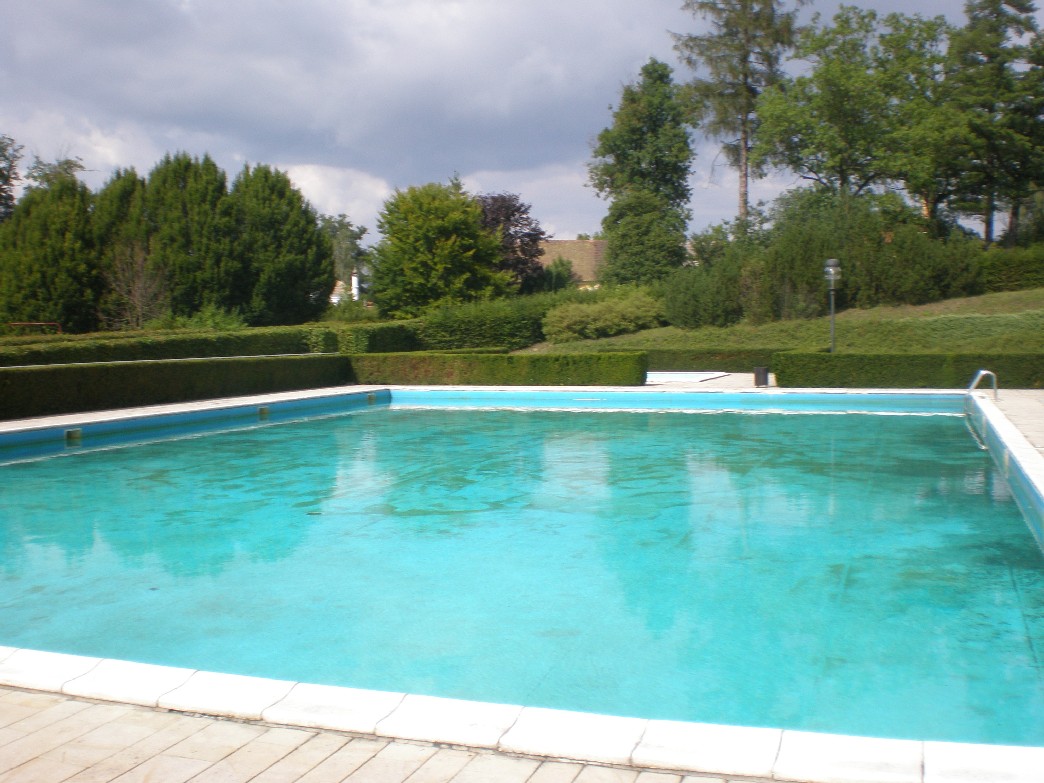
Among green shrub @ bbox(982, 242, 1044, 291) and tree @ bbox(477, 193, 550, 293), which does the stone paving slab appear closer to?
green shrub @ bbox(982, 242, 1044, 291)

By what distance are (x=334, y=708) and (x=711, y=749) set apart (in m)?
1.43

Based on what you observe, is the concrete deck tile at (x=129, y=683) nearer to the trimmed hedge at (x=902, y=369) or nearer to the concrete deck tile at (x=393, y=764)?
the concrete deck tile at (x=393, y=764)

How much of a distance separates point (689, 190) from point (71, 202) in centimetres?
2717

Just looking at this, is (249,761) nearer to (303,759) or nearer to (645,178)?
(303,759)

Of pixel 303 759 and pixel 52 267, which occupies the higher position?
pixel 52 267

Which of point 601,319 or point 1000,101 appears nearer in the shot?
point 601,319

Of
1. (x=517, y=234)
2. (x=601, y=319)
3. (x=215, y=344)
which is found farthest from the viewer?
(x=517, y=234)

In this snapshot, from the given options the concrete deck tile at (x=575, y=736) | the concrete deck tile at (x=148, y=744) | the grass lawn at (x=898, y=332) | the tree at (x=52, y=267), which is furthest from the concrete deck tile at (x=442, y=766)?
the tree at (x=52, y=267)

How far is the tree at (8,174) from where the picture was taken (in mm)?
44150

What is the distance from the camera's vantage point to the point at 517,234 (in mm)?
41969

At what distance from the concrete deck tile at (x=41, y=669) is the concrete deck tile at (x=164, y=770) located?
967 millimetres

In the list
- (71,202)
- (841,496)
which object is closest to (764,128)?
(71,202)

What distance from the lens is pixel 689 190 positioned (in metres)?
43.7

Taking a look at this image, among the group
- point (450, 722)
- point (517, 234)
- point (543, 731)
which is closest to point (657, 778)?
point (543, 731)
